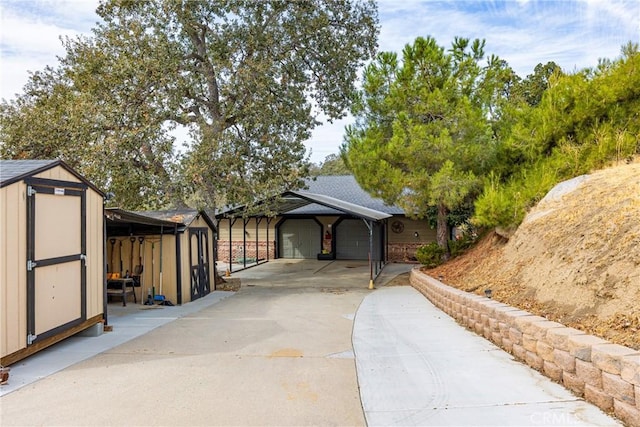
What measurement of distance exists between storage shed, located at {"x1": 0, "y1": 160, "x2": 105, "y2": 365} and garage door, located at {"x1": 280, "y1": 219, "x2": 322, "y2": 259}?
48.1ft

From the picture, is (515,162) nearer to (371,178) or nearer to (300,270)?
(371,178)

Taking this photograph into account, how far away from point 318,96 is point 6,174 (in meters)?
10.2

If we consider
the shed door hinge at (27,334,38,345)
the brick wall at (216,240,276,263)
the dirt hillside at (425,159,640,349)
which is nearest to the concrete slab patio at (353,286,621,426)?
the dirt hillside at (425,159,640,349)

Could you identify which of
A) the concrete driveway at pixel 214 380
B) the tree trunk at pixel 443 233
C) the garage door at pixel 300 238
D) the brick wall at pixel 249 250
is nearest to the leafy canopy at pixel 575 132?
the tree trunk at pixel 443 233

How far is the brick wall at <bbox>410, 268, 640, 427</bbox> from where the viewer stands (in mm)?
3250

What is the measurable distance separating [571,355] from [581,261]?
1.96 m

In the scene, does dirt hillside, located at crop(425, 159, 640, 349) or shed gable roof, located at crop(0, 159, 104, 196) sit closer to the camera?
dirt hillside, located at crop(425, 159, 640, 349)

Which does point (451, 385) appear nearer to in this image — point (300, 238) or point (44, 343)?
point (44, 343)

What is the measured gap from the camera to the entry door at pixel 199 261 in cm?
1052

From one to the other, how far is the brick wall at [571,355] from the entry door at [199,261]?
22.3 feet

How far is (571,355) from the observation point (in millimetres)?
3926

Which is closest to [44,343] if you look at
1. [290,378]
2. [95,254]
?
[95,254]

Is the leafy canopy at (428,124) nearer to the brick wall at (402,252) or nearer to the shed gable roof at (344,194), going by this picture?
the shed gable roof at (344,194)

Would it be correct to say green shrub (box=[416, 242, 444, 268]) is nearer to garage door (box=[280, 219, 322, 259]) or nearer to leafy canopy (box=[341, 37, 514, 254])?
leafy canopy (box=[341, 37, 514, 254])
